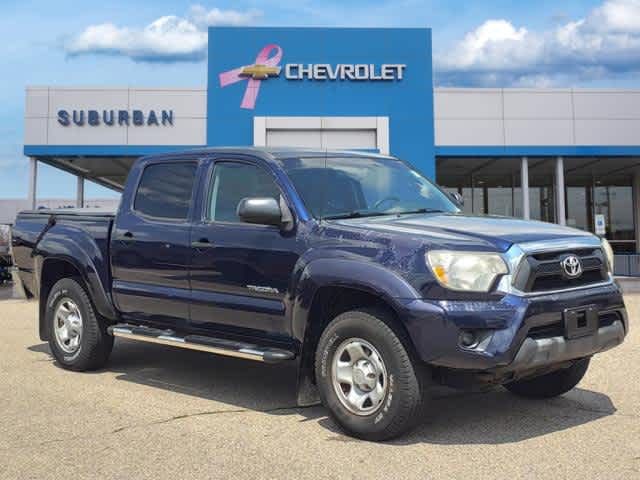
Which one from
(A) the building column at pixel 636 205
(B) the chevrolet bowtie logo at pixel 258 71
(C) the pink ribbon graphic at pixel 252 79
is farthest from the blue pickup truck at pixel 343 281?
(A) the building column at pixel 636 205

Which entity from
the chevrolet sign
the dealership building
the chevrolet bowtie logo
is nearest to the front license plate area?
the dealership building

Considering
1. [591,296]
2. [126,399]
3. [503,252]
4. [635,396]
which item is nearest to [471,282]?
[503,252]

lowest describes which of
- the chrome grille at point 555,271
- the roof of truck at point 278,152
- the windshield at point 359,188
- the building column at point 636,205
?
the chrome grille at point 555,271

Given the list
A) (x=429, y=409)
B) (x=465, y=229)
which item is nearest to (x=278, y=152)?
(x=465, y=229)

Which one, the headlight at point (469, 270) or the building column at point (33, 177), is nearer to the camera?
the headlight at point (469, 270)

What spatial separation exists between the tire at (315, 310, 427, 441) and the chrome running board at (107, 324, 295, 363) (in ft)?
1.22

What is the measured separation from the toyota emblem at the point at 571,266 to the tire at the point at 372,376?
1136mm

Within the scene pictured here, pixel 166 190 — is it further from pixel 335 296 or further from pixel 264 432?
pixel 264 432

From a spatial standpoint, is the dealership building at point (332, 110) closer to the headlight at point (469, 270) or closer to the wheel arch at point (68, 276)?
the wheel arch at point (68, 276)

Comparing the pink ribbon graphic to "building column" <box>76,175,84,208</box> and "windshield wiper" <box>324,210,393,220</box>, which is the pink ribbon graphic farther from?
"windshield wiper" <box>324,210,393,220</box>

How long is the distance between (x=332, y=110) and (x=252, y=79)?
2.90 metres

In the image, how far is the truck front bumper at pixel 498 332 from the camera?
13.0ft

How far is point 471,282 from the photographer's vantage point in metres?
4.04

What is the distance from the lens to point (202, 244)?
17.6 feet
